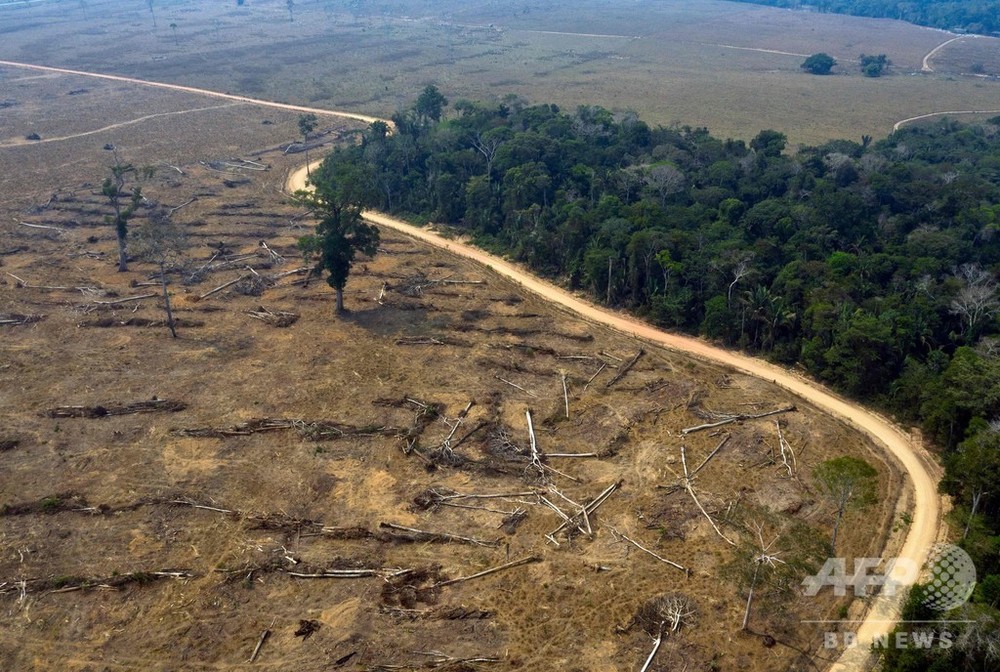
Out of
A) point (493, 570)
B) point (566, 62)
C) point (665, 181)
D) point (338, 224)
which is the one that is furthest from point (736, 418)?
point (566, 62)

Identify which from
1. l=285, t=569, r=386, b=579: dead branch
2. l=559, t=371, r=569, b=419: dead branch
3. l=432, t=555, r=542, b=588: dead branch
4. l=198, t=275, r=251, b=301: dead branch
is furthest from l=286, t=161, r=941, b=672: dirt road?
l=285, t=569, r=386, b=579: dead branch

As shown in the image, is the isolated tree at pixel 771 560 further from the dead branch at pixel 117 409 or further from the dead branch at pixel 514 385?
the dead branch at pixel 117 409

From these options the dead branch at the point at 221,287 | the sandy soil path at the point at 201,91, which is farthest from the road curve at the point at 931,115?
the dead branch at the point at 221,287

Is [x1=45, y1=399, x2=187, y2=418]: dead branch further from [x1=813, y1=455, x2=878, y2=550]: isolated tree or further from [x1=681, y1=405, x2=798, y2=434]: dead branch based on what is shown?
[x1=813, y1=455, x2=878, y2=550]: isolated tree

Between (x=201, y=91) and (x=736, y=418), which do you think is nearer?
(x=736, y=418)

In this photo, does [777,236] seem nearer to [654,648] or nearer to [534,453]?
[534,453]

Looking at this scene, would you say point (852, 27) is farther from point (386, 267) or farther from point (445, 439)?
point (445, 439)
